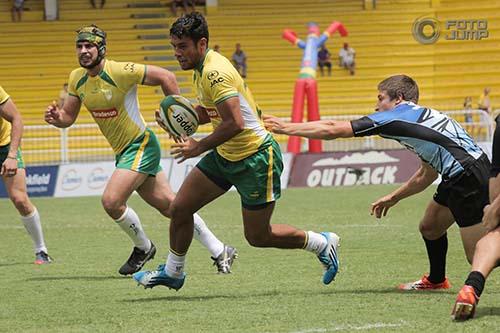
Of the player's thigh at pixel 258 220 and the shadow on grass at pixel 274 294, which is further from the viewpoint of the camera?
the shadow on grass at pixel 274 294

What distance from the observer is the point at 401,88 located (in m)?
7.73

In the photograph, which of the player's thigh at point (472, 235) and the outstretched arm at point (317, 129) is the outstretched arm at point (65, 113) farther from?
the player's thigh at point (472, 235)

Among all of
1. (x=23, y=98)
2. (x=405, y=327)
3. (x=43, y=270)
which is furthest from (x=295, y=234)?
(x=23, y=98)

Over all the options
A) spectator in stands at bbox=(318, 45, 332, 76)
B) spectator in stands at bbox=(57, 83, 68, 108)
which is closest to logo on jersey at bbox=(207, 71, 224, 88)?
spectator in stands at bbox=(57, 83, 68, 108)

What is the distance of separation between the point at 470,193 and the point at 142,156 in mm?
3343

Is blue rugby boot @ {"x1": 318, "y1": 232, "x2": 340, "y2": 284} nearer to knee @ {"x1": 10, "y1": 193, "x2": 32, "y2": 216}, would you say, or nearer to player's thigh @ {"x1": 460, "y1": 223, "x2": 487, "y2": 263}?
player's thigh @ {"x1": 460, "y1": 223, "x2": 487, "y2": 263}

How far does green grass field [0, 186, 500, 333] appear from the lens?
706cm

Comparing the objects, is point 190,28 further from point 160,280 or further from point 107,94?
point 107,94

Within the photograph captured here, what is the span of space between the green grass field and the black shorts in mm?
589

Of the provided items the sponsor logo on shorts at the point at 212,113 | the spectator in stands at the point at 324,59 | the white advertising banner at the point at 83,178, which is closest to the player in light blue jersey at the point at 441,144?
the sponsor logo on shorts at the point at 212,113

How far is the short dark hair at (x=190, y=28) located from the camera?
786 cm

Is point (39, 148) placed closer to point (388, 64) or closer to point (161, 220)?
point (161, 220)

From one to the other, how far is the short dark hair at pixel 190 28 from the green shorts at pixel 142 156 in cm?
222

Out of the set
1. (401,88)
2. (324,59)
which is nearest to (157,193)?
(401,88)
